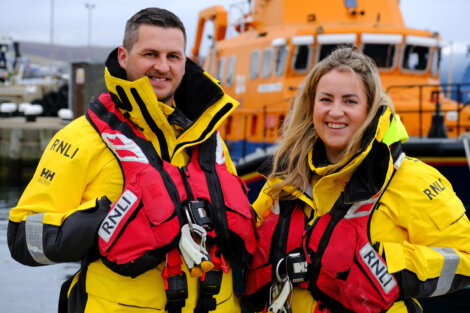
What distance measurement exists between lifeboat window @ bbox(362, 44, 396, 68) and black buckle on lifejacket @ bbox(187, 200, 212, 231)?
633 centimetres

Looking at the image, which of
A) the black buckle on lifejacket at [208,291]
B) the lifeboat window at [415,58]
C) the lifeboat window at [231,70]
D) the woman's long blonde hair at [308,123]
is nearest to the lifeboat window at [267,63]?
the lifeboat window at [231,70]

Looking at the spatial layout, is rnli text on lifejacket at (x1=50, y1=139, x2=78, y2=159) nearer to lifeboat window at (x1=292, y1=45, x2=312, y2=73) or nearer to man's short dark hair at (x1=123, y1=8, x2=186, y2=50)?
man's short dark hair at (x1=123, y1=8, x2=186, y2=50)

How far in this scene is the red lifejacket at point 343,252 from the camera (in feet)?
7.13

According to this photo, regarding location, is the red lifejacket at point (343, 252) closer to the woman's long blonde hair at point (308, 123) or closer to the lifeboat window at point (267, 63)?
the woman's long blonde hair at point (308, 123)

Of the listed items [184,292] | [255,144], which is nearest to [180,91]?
[184,292]

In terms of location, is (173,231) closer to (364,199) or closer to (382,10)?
(364,199)

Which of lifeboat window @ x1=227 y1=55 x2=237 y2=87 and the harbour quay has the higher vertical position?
lifeboat window @ x1=227 y1=55 x2=237 y2=87

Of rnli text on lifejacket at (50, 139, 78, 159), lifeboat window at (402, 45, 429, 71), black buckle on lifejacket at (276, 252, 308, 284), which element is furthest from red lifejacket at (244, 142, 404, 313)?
lifeboat window at (402, 45, 429, 71)

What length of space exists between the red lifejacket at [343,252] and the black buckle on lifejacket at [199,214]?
0.35m

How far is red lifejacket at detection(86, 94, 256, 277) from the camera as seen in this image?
6.86 ft

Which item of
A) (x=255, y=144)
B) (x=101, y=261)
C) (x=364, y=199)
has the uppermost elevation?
(x=364, y=199)

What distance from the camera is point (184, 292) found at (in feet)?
7.06

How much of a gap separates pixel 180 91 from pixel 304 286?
97 cm

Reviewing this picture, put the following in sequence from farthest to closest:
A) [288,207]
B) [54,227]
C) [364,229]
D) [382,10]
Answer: [382,10] → [288,207] → [364,229] → [54,227]
